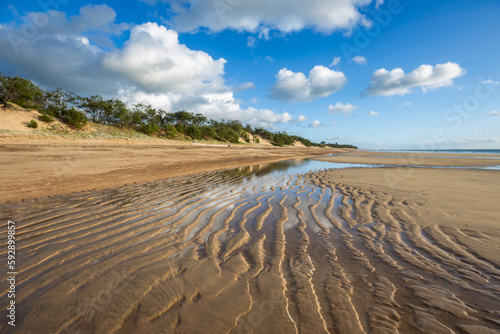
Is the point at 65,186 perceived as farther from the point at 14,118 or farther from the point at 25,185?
the point at 14,118

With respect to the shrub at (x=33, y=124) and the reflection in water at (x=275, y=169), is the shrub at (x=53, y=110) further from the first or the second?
the reflection in water at (x=275, y=169)

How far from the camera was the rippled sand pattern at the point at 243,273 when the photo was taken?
1887 millimetres

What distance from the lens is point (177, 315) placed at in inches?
75.5

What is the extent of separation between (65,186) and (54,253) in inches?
215

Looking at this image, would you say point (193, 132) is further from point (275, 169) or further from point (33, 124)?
point (275, 169)

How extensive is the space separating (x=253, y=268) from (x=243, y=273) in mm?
187

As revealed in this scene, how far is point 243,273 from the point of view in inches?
104

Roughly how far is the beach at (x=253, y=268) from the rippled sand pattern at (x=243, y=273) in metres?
0.02

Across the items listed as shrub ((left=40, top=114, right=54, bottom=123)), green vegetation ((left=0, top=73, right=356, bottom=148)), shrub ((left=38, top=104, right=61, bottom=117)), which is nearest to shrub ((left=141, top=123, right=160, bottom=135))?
green vegetation ((left=0, top=73, right=356, bottom=148))

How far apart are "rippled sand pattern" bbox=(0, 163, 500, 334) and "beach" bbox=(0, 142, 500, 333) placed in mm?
16

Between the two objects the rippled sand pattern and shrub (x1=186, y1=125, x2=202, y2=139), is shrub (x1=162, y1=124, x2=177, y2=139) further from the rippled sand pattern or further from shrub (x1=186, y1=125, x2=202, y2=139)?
the rippled sand pattern

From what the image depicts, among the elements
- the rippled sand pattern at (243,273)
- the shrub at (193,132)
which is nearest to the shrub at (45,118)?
the shrub at (193,132)

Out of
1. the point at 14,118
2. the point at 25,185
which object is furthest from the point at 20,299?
the point at 14,118

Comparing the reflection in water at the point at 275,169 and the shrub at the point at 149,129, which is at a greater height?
the shrub at the point at 149,129
